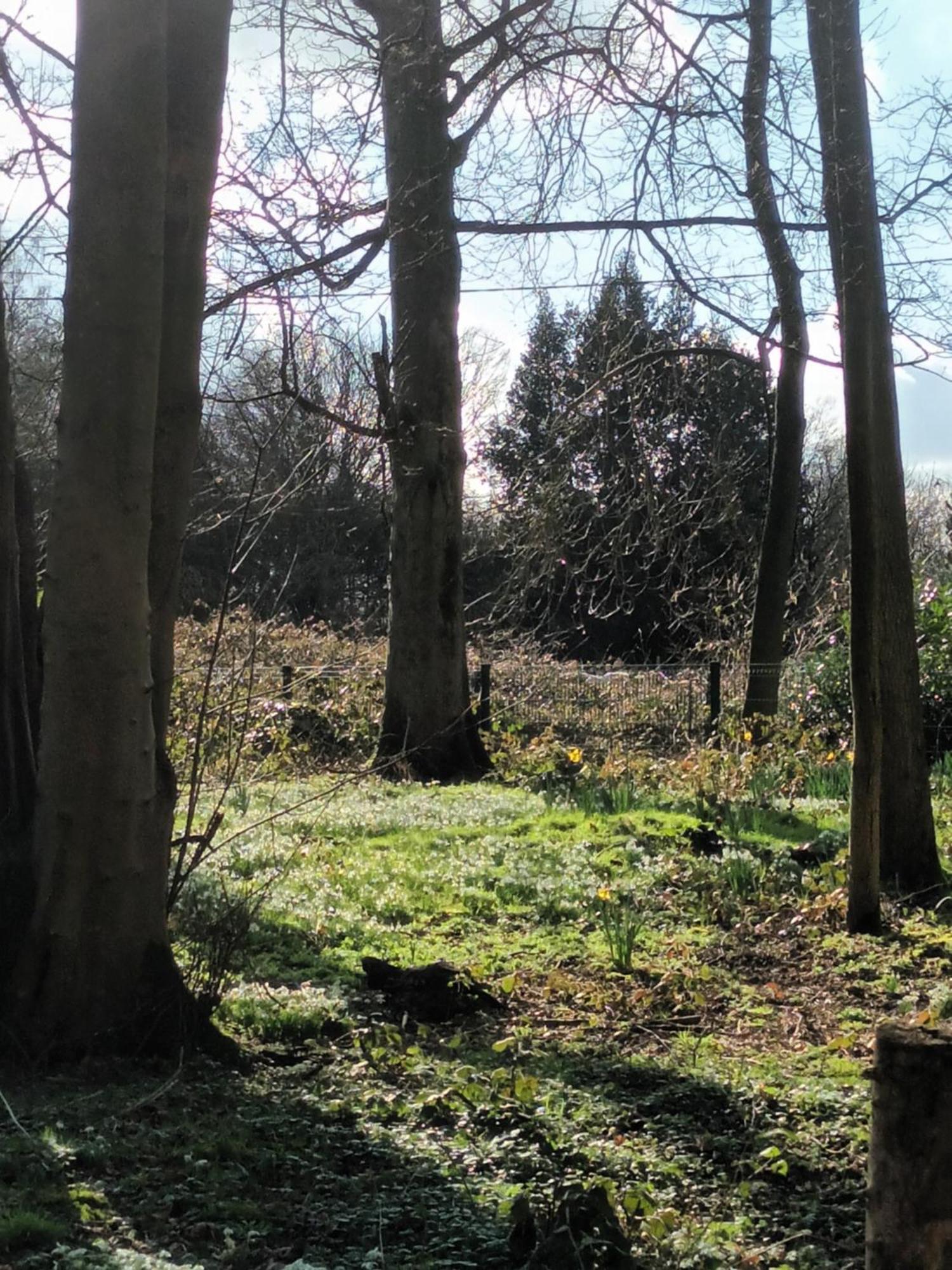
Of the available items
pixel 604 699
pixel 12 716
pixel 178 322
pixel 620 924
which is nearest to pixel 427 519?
pixel 604 699

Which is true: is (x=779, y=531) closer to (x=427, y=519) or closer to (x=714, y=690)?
(x=714, y=690)

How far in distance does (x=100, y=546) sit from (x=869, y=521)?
4.28 m

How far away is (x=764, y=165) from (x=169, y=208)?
485 centimetres

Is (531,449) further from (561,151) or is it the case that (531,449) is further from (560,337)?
(561,151)

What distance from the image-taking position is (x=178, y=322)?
4816 millimetres

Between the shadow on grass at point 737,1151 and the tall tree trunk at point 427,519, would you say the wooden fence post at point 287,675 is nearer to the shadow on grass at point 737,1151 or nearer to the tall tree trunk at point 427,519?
the tall tree trunk at point 427,519

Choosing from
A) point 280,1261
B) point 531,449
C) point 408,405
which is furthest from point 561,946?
point 531,449

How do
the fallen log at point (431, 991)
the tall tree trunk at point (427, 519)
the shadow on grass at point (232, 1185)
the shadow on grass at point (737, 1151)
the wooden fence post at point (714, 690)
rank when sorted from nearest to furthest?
the shadow on grass at point (232, 1185) < the shadow on grass at point (737, 1151) < the fallen log at point (431, 991) < the tall tree trunk at point (427, 519) < the wooden fence post at point (714, 690)

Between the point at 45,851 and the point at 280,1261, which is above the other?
the point at 45,851

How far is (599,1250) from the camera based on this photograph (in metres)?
2.96

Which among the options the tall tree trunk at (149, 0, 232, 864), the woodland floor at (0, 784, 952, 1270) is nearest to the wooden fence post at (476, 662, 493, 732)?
the woodland floor at (0, 784, 952, 1270)

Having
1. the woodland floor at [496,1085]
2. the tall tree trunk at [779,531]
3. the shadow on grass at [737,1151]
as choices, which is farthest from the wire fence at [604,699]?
the shadow on grass at [737,1151]

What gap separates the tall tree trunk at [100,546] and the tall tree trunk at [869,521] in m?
4.00

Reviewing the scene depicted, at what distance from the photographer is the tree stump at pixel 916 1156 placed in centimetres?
230
